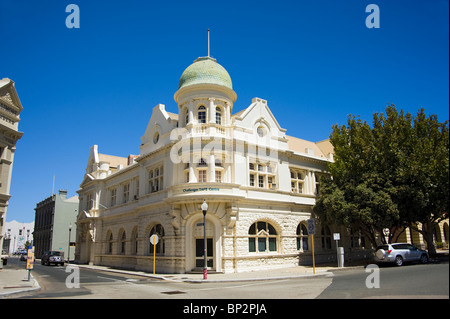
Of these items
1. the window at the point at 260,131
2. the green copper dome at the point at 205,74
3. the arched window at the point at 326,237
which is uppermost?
the green copper dome at the point at 205,74

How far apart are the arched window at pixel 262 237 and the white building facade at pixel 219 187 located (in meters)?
0.07

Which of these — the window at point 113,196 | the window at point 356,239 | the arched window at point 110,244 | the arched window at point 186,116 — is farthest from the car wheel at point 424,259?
the window at point 113,196

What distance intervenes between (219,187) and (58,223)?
49896mm

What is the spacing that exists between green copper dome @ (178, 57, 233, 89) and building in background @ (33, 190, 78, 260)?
147 feet

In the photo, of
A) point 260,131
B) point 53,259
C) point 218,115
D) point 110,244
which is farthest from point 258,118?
point 53,259

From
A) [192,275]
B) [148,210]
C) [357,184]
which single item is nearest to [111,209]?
[148,210]

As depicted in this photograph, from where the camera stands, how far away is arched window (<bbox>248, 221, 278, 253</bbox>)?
26047mm

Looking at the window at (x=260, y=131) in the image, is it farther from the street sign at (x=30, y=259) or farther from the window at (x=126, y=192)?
the street sign at (x=30, y=259)

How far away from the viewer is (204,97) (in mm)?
26875

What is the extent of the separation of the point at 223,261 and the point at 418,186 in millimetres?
15026

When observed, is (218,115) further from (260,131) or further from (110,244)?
(110,244)

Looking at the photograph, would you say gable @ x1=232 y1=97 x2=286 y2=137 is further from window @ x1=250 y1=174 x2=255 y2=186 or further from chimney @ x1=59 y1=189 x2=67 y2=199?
chimney @ x1=59 y1=189 x2=67 y2=199


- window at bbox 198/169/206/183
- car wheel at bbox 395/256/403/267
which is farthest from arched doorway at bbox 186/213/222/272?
car wheel at bbox 395/256/403/267

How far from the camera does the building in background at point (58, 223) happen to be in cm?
6244
